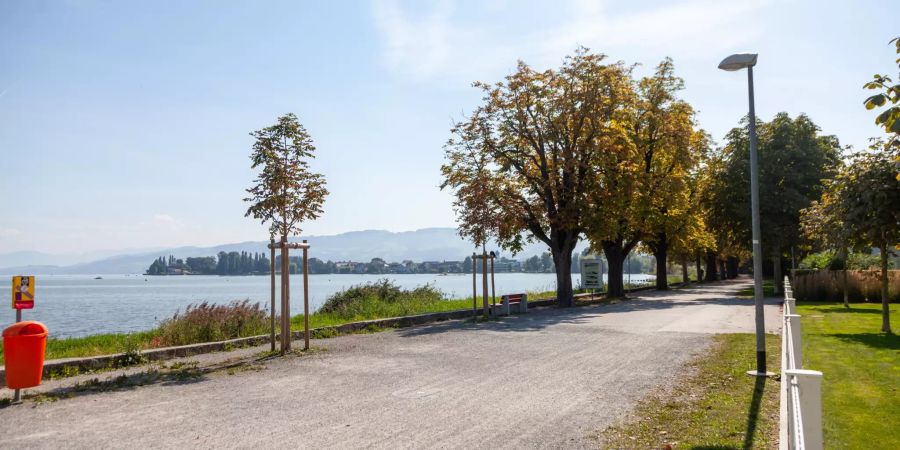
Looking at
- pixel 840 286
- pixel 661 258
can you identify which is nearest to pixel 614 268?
pixel 661 258

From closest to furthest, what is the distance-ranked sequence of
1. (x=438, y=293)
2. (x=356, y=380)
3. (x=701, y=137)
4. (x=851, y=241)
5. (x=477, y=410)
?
1. (x=477, y=410)
2. (x=356, y=380)
3. (x=851, y=241)
4. (x=438, y=293)
5. (x=701, y=137)

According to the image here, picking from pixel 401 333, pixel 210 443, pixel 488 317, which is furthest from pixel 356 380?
pixel 488 317

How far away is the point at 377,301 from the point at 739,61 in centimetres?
1720

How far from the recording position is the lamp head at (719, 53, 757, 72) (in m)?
10.7

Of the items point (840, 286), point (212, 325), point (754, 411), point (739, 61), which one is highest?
point (739, 61)

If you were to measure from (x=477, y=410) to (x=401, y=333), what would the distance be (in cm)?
959

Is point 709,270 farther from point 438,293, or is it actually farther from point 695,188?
point 438,293

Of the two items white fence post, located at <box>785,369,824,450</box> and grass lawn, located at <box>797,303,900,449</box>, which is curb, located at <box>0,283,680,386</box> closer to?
white fence post, located at <box>785,369,824,450</box>

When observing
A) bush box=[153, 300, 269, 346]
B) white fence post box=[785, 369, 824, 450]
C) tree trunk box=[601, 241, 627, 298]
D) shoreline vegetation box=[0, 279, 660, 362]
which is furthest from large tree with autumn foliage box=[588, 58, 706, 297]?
white fence post box=[785, 369, 824, 450]

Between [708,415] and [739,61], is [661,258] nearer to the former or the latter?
[739,61]

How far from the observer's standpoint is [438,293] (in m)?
31.6

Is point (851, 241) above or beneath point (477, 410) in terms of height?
above

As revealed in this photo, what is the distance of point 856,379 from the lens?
10.3 metres

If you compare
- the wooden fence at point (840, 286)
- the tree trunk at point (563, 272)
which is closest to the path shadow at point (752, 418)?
the tree trunk at point (563, 272)
